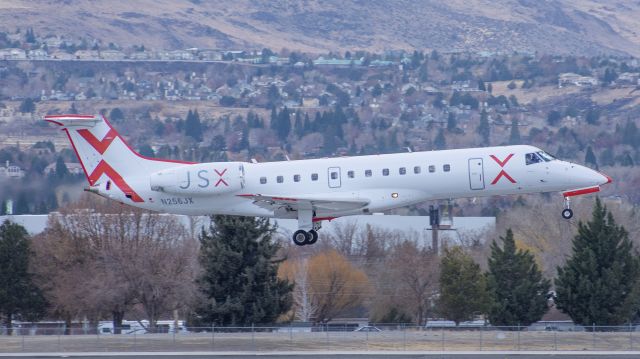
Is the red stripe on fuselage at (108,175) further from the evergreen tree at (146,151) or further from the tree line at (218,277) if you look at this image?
the evergreen tree at (146,151)

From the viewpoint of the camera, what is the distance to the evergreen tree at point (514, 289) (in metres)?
73.6

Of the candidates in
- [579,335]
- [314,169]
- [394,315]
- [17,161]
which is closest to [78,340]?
[314,169]

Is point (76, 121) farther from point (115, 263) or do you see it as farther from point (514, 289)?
point (514, 289)

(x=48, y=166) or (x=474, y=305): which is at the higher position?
(x=48, y=166)

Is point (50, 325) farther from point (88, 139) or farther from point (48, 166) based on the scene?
point (48, 166)

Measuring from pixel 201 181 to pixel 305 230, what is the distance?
408cm

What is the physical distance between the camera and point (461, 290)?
7488 centimetres

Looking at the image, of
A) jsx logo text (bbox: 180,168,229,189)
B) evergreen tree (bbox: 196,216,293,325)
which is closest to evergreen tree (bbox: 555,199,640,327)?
evergreen tree (bbox: 196,216,293,325)

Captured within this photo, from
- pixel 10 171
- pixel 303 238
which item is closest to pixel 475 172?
pixel 303 238

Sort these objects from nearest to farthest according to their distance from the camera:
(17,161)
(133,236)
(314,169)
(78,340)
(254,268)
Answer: (314,169), (78,340), (254,268), (133,236), (17,161)

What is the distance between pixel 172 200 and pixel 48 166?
52.4 metres

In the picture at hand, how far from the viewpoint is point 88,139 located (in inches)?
2122

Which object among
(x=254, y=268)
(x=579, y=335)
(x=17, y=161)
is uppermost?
(x=17, y=161)

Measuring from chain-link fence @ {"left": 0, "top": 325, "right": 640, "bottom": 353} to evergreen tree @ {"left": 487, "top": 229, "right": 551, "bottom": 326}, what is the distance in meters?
12.5
